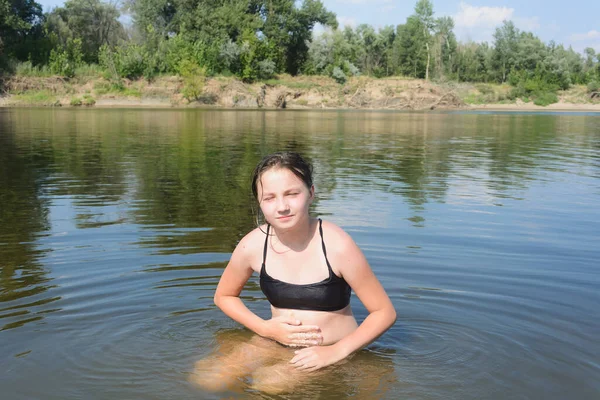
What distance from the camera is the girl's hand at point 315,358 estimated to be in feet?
12.4

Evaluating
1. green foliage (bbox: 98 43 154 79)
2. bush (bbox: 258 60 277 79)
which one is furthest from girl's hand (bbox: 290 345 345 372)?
bush (bbox: 258 60 277 79)

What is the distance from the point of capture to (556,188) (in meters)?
11.4

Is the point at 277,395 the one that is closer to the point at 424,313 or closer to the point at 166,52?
the point at 424,313

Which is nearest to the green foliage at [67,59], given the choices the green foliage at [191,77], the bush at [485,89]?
the green foliage at [191,77]

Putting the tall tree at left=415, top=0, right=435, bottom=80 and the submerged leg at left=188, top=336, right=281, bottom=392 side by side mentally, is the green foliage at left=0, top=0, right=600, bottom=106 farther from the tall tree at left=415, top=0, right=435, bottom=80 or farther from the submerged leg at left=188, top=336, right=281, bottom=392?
the submerged leg at left=188, top=336, right=281, bottom=392

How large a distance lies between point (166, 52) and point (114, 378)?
207ft

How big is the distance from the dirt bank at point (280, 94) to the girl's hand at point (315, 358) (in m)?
54.5

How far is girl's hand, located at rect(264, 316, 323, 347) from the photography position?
395 cm

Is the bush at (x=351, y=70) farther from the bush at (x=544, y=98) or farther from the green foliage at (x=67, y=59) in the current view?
the green foliage at (x=67, y=59)

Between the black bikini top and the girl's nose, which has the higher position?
the girl's nose

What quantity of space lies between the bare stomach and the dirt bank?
5423 centimetres

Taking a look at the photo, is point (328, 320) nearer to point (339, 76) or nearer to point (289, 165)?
point (289, 165)

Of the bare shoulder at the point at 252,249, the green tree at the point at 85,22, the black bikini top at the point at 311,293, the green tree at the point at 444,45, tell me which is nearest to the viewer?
the black bikini top at the point at 311,293

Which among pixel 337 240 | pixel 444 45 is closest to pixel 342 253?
pixel 337 240
